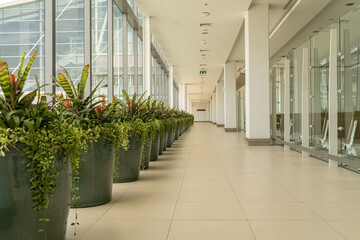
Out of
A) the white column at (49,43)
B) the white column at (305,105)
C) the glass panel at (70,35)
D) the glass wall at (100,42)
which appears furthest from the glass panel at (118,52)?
the white column at (305,105)

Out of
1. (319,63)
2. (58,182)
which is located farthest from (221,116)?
(58,182)

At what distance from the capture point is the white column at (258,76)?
33.6ft

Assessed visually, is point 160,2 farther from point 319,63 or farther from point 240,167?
point 240,167

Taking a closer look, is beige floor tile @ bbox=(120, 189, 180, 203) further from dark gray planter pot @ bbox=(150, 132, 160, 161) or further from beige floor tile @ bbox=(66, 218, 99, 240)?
dark gray planter pot @ bbox=(150, 132, 160, 161)

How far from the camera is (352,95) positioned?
5.48 metres

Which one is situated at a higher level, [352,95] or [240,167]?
[352,95]

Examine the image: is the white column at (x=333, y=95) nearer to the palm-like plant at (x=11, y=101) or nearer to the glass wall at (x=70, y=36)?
the glass wall at (x=70, y=36)

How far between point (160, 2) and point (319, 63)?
5.15m

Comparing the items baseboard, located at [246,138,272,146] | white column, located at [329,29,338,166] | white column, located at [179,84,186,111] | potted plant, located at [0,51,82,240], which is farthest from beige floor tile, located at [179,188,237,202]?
white column, located at [179,84,186,111]

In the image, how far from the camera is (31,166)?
194cm

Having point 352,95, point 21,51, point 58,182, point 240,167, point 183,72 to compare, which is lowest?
point 240,167

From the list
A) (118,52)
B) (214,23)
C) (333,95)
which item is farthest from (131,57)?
(333,95)

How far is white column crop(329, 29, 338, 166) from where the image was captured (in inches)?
234

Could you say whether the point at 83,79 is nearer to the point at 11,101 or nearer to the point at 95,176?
the point at 95,176
